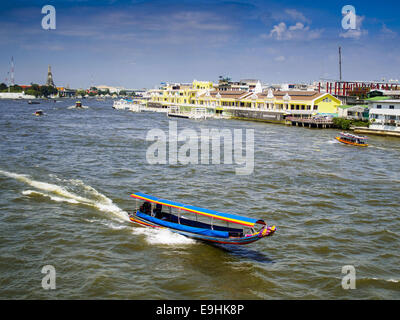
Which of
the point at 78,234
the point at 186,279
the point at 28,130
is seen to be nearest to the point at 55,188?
the point at 78,234

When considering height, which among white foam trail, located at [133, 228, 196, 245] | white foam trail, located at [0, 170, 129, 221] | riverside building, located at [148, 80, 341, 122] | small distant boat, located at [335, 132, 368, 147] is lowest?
white foam trail, located at [133, 228, 196, 245]

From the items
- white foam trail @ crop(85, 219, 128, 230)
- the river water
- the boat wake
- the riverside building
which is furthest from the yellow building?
white foam trail @ crop(85, 219, 128, 230)

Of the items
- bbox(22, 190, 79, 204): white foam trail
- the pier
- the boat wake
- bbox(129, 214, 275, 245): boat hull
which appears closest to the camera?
bbox(129, 214, 275, 245): boat hull

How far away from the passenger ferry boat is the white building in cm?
4280

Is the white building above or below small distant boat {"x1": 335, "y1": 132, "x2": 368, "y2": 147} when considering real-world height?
above

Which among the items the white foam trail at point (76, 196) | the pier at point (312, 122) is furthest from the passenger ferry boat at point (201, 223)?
the pier at point (312, 122)

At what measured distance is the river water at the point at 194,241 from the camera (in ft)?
43.1

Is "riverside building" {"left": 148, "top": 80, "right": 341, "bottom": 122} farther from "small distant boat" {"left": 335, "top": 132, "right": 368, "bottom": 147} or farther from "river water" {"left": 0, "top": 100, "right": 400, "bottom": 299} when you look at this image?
"river water" {"left": 0, "top": 100, "right": 400, "bottom": 299}

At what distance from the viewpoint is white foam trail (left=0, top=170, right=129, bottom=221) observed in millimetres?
20094

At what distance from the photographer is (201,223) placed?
54.5 feet

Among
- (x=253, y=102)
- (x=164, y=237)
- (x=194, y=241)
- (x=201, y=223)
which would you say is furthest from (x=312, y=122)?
(x=164, y=237)

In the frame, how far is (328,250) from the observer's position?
16.0 metres
